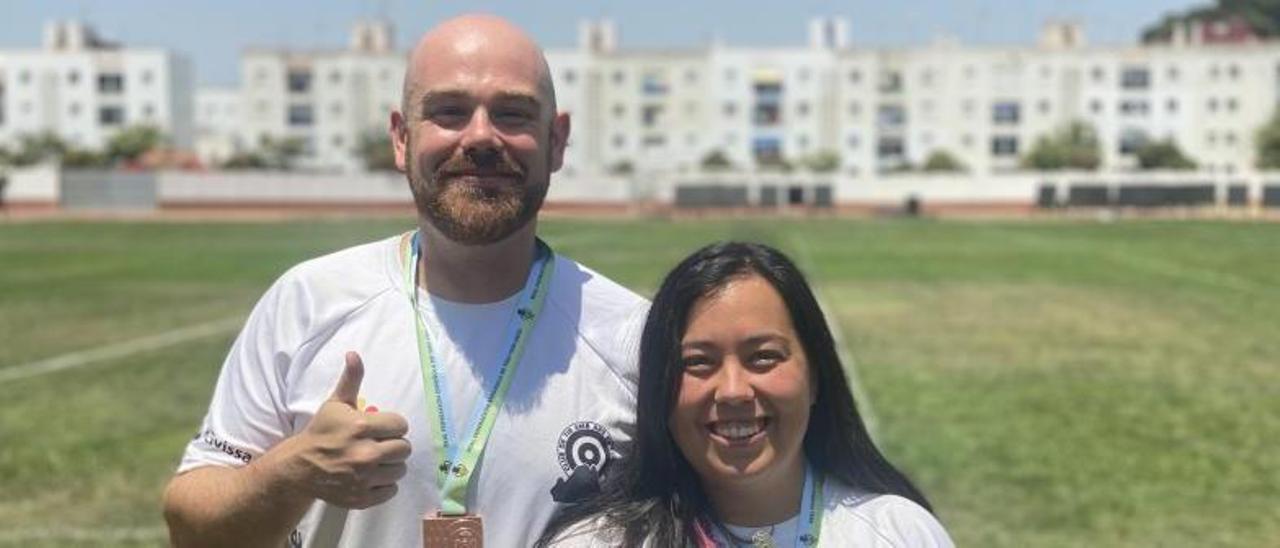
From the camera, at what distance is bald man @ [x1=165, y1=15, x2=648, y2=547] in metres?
2.36

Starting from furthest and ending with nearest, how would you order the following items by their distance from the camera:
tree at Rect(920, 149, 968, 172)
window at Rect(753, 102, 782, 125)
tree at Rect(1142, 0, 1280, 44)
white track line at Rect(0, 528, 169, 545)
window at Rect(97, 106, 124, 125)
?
1. tree at Rect(1142, 0, 1280, 44)
2. window at Rect(97, 106, 124, 125)
3. window at Rect(753, 102, 782, 125)
4. tree at Rect(920, 149, 968, 172)
5. white track line at Rect(0, 528, 169, 545)

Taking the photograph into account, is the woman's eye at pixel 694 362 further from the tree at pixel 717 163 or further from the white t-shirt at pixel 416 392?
the tree at pixel 717 163

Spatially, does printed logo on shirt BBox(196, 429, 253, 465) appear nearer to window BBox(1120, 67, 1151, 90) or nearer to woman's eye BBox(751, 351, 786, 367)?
woman's eye BBox(751, 351, 786, 367)

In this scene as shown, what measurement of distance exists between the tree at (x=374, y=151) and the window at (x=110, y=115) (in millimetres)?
18843

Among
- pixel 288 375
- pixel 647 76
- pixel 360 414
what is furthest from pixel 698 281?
pixel 647 76

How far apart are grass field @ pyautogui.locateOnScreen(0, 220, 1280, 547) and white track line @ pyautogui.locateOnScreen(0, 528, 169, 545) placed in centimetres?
2

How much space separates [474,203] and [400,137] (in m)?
0.27

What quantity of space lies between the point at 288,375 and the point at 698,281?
787mm

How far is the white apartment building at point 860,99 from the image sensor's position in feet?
315

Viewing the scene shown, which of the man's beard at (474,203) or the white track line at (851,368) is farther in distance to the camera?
the white track line at (851,368)

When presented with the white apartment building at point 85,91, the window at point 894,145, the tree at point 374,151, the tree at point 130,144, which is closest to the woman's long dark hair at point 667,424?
the tree at point 374,151

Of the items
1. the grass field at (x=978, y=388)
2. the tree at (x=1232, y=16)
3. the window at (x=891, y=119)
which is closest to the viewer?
the grass field at (x=978, y=388)

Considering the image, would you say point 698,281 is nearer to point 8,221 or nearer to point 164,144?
point 8,221

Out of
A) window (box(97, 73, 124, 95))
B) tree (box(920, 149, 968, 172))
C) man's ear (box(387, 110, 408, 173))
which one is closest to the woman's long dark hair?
man's ear (box(387, 110, 408, 173))
